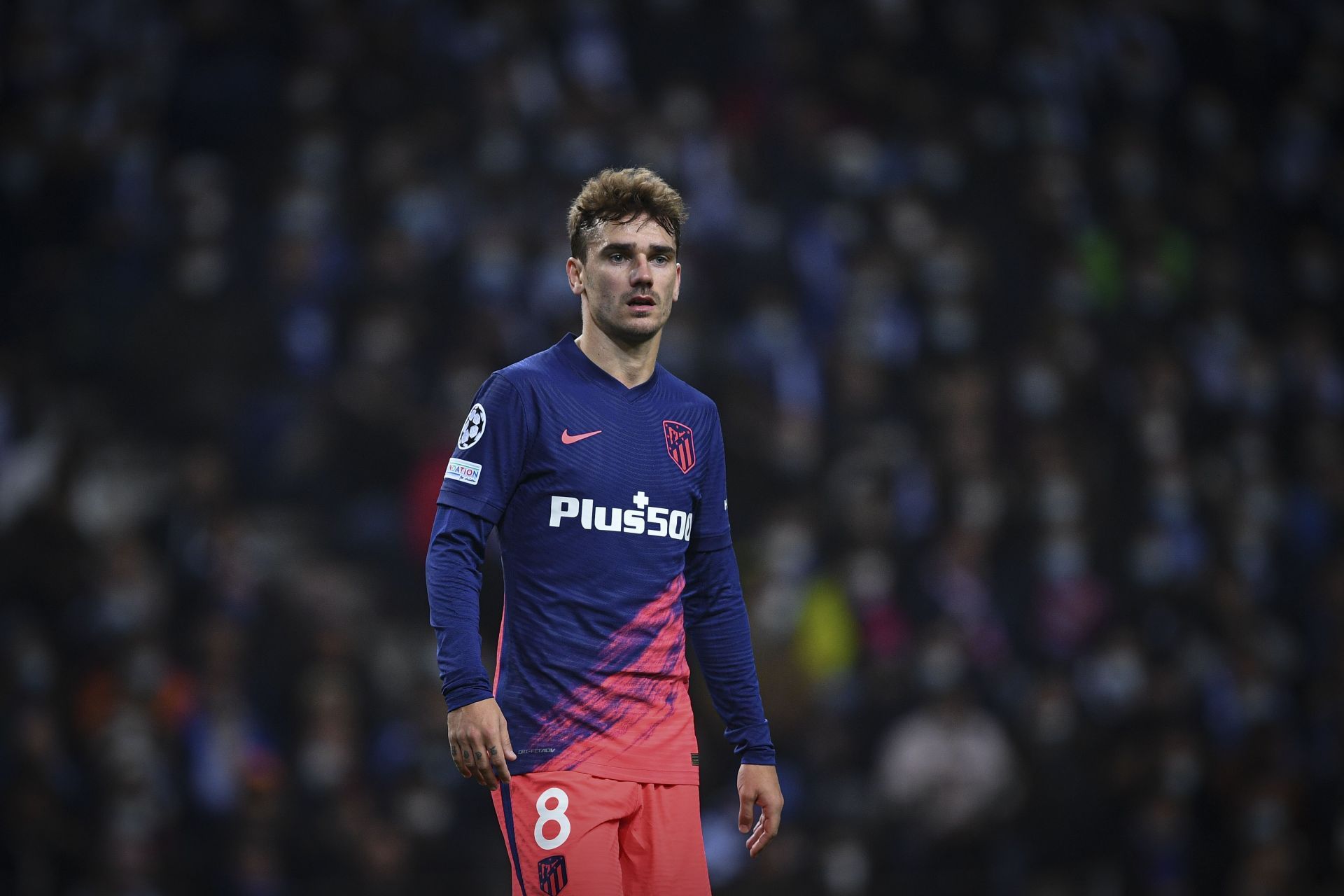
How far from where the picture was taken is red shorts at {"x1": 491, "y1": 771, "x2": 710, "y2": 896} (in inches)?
153

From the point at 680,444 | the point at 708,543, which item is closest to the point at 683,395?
the point at 680,444

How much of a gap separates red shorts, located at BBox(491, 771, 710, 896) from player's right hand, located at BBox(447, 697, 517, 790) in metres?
0.23

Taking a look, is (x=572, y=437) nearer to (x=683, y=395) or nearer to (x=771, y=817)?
(x=683, y=395)

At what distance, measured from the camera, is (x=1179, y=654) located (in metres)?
11.3

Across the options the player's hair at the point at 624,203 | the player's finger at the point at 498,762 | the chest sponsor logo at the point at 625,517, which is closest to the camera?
the player's finger at the point at 498,762

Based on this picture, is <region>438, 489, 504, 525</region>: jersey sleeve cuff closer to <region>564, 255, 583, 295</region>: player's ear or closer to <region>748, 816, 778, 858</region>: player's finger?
<region>564, 255, 583, 295</region>: player's ear

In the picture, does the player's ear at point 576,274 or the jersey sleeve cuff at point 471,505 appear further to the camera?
the player's ear at point 576,274

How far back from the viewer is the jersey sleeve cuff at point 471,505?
3984mm

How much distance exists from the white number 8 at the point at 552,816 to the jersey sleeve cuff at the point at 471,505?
29.1 inches

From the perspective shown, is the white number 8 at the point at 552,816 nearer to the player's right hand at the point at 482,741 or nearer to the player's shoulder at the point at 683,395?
the player's right hand at the point at 482,741

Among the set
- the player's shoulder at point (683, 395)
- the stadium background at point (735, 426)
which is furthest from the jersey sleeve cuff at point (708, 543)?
the stadium background at point (735, 426)

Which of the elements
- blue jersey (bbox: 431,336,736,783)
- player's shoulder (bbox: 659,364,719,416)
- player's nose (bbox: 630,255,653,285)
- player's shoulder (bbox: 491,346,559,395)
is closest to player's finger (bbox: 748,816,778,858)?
blue jersey (bbox: 431,336,736,783)

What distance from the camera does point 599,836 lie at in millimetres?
3955

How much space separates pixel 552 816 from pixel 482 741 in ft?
1.17
